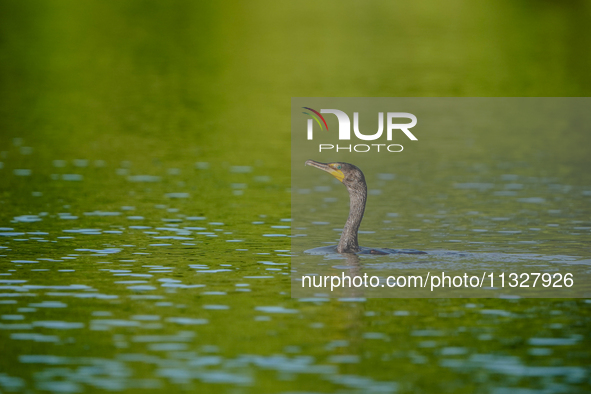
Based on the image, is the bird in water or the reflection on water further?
the bird in water

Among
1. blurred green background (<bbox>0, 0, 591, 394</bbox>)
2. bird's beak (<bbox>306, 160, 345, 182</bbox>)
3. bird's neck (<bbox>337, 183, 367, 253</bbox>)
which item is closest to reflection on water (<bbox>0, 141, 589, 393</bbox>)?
blurred green background (<bbox>0, 0, 591, 394</bbox>)

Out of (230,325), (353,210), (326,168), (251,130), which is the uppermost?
(251,130)

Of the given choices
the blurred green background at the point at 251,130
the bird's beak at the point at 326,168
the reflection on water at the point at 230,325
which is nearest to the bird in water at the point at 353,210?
the bird's beak at the point at 326,168

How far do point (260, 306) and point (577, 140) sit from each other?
31645mm

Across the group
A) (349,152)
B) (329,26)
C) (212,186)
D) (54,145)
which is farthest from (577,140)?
(329,26)

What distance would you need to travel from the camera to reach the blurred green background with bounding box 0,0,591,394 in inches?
639

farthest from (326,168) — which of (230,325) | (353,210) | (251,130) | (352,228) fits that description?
(251,130)

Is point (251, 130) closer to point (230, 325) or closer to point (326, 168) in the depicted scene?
point (326, 168)

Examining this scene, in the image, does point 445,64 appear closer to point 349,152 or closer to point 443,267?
point 349,152

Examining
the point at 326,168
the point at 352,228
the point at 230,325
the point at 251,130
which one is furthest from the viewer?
the point at 251,130

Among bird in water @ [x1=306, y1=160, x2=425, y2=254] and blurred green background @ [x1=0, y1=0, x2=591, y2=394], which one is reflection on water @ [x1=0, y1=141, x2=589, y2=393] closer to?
blurred green background @ [x1=0, y1=0, x2=591, y2=394]

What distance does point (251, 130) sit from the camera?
5041cm

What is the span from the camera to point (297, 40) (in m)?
96.1

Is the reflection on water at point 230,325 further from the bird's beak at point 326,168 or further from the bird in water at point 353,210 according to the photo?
the bird's beak at point 326,168
